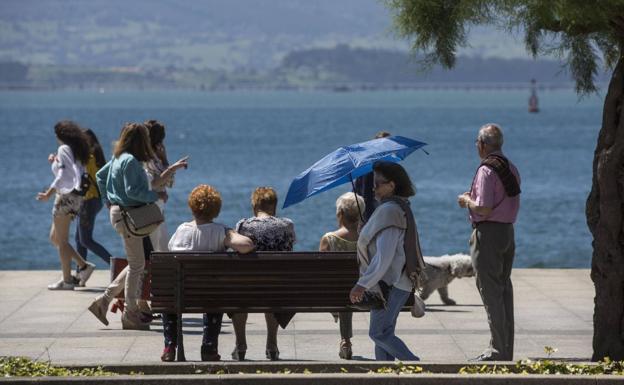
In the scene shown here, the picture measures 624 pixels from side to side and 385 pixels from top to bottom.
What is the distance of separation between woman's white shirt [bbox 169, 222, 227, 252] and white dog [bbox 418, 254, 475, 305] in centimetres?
Result: 381

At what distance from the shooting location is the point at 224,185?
5734cm

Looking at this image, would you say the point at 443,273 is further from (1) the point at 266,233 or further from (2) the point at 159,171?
(1) the point at 266,233

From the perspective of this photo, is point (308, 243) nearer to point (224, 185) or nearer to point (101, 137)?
point (224, 185)

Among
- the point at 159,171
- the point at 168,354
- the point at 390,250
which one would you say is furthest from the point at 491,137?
the point at 159,171

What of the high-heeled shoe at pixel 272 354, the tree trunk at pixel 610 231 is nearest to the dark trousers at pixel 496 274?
the tree trunk at pixel 610 231

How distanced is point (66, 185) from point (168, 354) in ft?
16.2

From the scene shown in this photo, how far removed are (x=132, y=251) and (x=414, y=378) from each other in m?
4.05

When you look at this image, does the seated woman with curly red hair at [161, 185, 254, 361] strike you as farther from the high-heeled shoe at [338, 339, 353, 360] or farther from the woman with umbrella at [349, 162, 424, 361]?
the woman with umbrella at [349, 162, 424, 361]

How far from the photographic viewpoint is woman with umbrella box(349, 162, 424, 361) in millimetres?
9039

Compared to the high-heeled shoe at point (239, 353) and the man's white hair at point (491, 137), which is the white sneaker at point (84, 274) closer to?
the high-heeled shoe at point (239, 353)

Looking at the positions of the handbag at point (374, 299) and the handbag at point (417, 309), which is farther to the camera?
the handbag at point (417, 309)

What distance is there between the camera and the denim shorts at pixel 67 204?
1474 centimetres

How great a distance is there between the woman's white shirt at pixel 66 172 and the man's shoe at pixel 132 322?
121 inches

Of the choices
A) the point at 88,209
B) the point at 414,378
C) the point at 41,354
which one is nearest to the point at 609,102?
the point at 414,378
